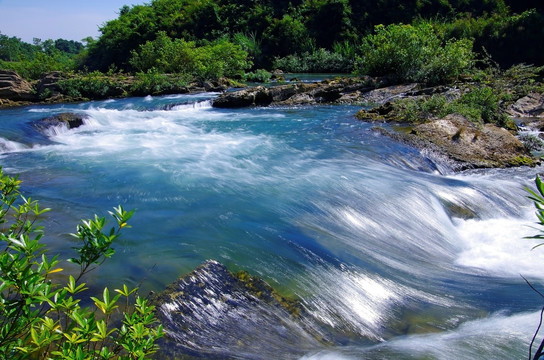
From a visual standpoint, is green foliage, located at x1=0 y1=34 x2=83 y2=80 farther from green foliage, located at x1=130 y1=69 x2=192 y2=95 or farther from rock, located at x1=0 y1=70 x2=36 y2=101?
green foliage, located at x1=130 y1=69 x2=192 y2=95

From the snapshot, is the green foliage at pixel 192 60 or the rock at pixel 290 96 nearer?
the rock at pixel 290 96

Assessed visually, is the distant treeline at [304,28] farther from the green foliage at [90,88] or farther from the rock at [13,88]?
the rock at [13,88]

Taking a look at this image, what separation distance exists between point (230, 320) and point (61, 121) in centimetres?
1142

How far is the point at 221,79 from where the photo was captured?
23625mm

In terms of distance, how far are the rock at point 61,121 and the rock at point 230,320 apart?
10.4 metres

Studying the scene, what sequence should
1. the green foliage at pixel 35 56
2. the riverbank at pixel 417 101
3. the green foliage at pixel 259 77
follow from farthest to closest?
the green foliage at pixel 259 77 < the green foliage at pixel 35 56 < the riverbank at pixel 417 101

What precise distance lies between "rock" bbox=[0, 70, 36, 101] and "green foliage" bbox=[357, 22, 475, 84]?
16.5 meters

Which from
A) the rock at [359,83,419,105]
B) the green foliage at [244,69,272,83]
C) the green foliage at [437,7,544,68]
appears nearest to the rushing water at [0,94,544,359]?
the rock at [359,83,419,105]

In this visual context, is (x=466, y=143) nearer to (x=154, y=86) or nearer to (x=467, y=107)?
(x=467, y=107)

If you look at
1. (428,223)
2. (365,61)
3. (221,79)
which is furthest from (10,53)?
(428,223)

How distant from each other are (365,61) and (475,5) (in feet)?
96.1

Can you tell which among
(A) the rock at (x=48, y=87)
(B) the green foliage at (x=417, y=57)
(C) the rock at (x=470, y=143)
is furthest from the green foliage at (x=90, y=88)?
(C) the rock at (x=470, y=143)

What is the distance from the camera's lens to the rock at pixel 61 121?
12.3 metres

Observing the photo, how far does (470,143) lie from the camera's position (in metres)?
9.73
